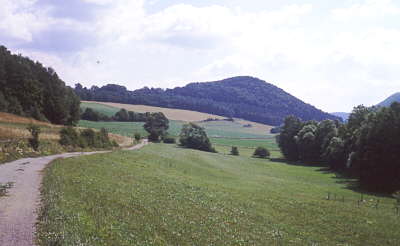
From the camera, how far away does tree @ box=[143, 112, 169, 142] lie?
134500 millimetres

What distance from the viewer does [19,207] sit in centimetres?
1673

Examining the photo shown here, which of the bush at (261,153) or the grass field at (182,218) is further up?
the grass field at (182,218)

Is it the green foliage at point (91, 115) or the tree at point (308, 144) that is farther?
the green foliage at point (91, 115)

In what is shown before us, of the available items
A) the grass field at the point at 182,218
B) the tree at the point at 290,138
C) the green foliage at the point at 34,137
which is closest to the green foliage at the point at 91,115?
the tree at the point at 290,138

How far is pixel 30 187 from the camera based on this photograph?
2241 centimetres

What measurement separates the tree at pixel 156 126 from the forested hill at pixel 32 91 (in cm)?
3396

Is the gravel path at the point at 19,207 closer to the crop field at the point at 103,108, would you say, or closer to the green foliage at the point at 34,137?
the green foliage at the point at 34,137

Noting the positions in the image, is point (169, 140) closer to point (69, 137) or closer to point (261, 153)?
point (261, 153)

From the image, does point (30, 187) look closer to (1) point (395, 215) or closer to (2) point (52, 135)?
(1) point (395, 215)

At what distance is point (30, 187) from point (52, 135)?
4056cm

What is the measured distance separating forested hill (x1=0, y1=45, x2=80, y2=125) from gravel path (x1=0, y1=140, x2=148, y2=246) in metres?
63.7

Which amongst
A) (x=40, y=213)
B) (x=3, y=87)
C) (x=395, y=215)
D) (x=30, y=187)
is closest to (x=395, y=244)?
(x=395, y=215)

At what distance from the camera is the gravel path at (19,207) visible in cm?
1232

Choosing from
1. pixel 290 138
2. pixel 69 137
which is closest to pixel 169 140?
pixel 290 138
